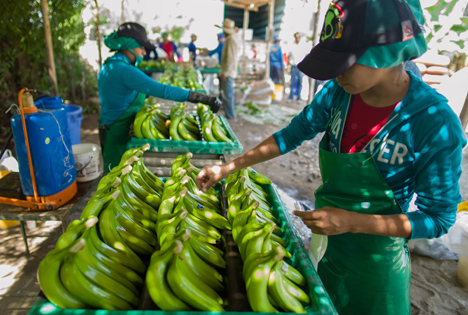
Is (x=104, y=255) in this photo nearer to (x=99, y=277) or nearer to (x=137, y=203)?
(x=99, y=277)

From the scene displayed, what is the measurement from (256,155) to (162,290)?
1.04 meters

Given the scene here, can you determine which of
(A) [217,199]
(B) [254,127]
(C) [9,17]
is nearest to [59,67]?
(C) [9,17]

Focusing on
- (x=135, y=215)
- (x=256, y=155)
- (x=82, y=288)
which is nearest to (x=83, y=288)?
(x=82, y=288)

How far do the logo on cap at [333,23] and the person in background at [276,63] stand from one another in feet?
39.6

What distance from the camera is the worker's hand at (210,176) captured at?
185 cm

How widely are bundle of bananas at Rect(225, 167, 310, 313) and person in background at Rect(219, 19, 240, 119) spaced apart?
26.1 ft

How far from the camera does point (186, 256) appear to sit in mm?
1210

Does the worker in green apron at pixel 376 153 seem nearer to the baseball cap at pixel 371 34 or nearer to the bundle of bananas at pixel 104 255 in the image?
the baseball cap at pixel 371 34

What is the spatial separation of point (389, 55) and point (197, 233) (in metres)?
1.16

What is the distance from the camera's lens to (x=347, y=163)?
1529 millimetres

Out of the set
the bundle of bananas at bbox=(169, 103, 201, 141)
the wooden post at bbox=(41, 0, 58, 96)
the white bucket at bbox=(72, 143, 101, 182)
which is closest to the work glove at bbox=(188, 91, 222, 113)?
the bundle of bananas at bbox=(169, 103, 201, 141)

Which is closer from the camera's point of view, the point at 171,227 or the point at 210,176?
the point at 171,227

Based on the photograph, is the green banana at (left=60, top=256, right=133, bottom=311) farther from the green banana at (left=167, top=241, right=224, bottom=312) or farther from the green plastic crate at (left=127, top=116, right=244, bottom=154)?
the green plastic crate at (left=127, top=116, right=244, bottom=154)

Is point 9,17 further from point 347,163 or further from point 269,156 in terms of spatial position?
point 347,163
